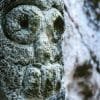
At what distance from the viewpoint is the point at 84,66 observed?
6.91ft

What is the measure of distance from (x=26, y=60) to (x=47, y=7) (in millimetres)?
156

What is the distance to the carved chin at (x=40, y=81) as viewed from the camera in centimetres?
124

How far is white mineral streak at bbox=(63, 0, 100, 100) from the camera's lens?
202 centimetres

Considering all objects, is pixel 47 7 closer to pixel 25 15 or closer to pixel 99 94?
pixel 25 15

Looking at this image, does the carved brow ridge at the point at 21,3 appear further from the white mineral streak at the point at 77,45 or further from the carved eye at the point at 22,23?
the white mineral streak at the point at 77,45

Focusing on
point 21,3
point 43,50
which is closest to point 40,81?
point 43,50

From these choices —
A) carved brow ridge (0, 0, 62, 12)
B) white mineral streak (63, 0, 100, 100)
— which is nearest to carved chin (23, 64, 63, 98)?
carved brow ridge (0, 0, 62, 12)

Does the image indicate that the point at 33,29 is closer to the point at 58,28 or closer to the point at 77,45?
the point at 58,28

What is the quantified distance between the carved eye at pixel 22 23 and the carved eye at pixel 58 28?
2.3 inches

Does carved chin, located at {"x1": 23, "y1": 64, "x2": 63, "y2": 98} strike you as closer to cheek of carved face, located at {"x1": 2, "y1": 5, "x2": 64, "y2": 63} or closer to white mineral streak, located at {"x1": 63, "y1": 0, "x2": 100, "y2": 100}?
cheek of carved face, located at {"x1": 2, "y1": 5, "x2": 64, "y2": 63}

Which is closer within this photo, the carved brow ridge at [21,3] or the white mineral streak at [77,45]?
the carved brow ridge at [21,3]

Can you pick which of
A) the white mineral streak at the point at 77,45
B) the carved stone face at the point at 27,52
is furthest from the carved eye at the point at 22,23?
the white mineral streak at the point at 77,45

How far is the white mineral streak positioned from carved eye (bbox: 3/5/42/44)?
74 centimetres

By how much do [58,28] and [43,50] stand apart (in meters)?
0.09
